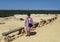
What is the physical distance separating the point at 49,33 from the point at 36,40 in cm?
143

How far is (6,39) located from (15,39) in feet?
3.00

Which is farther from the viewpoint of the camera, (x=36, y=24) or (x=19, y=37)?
(x=36, y=24)

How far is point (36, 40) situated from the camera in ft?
46.0

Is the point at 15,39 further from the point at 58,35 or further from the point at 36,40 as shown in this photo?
the point at 58,35

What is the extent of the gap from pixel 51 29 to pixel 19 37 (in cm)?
229

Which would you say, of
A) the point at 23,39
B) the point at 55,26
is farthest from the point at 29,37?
the point at 55,26

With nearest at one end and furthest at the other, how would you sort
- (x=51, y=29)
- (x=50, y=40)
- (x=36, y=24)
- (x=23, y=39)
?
(x=50, y=40)
(x=23, y=39)
(x=51, y=29)
(x=36, y=24)

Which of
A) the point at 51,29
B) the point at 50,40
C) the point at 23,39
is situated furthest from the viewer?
the point at 51,29

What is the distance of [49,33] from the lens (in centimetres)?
1511

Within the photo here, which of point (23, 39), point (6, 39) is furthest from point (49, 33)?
point (6, 39)

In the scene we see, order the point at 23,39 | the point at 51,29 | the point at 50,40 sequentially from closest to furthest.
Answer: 1. the point at 50,40
2. the point at 23,39
3. the point at 51,29

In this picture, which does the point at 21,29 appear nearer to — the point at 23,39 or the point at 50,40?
the point at 23,39

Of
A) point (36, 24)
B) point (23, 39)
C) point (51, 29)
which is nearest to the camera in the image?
point (23, 39)

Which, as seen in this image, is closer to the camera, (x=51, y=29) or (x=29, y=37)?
(x=29, y=37)
